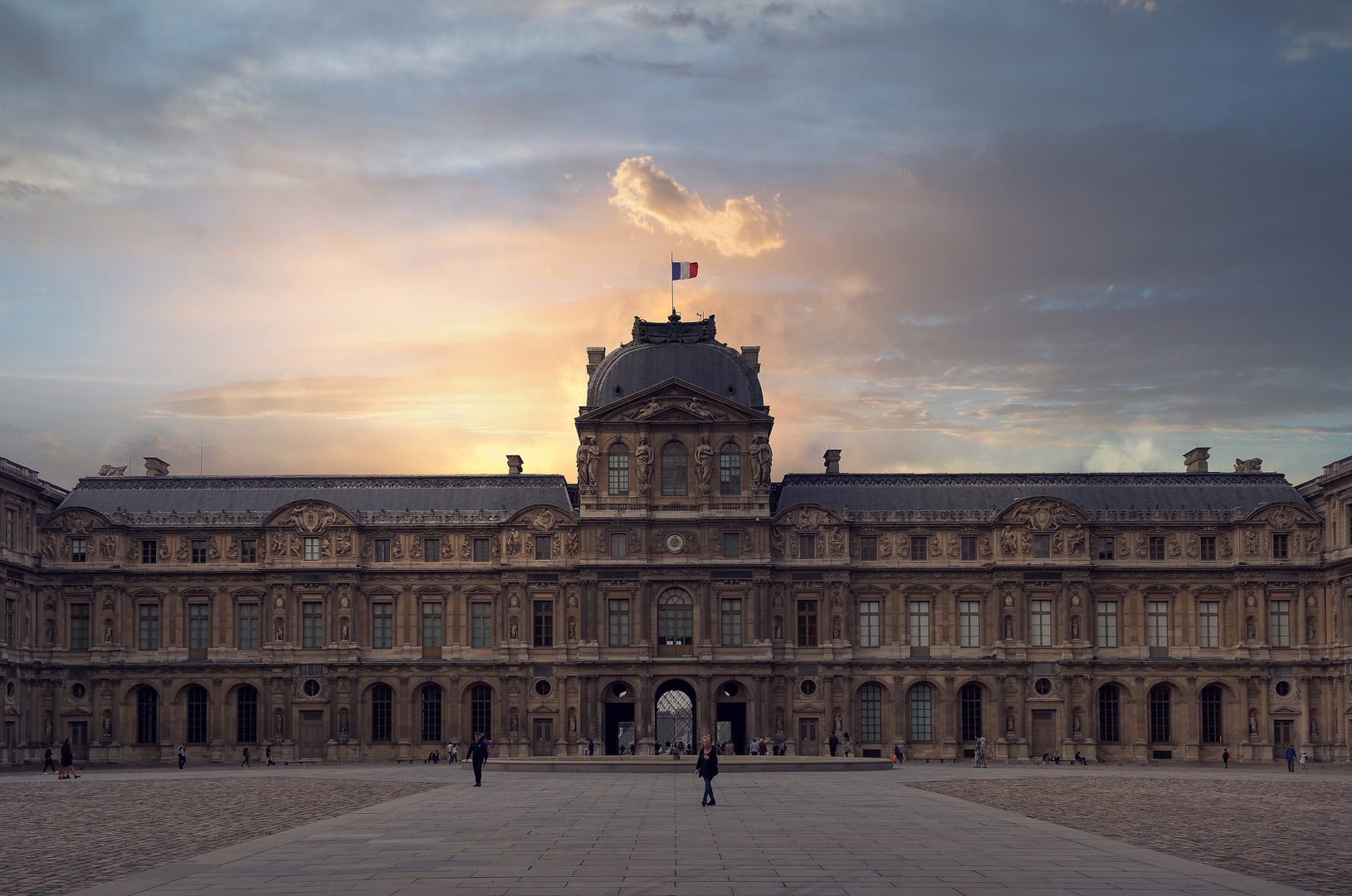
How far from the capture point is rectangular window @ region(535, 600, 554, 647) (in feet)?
275

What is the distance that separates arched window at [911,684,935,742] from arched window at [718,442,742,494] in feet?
50.9

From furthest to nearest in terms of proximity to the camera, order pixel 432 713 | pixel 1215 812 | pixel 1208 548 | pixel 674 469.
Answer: pixel 1208 548 → pixel 674 469 → pixel 432 713 → pixel 1215 812

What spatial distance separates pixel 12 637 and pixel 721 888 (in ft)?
218

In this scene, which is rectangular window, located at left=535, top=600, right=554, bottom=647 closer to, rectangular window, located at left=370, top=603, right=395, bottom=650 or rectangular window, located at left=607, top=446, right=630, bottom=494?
rectangular window, located at left=607, top=446, right=630, bottom=494

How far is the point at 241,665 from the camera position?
83.4 metres

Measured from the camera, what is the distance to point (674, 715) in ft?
274

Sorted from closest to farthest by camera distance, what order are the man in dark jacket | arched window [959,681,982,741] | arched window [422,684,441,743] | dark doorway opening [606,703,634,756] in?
1. the man in dark jacket
2. dark doorway opening [606,703,634,756]
3. arched window [959,681,982,741]
4. arched window [422,684,441,743]

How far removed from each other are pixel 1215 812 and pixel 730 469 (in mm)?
46477

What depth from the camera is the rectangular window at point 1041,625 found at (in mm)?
83562

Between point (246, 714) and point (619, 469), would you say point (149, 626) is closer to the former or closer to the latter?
point (246, 714)

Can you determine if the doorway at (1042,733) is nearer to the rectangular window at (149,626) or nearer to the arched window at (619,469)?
the arched window at (619,469)

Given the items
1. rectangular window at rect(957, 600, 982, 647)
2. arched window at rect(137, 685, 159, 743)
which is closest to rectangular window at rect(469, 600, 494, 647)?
arched window at rect(137, 685, 159, 743)

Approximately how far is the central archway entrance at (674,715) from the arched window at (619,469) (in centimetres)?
1135

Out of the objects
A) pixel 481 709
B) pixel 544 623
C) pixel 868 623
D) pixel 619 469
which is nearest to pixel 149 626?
pixel 481 709
